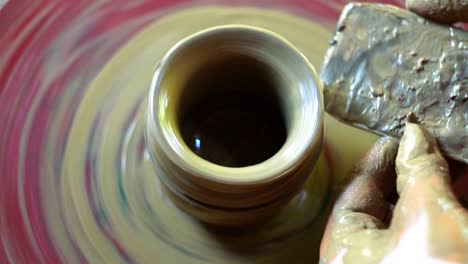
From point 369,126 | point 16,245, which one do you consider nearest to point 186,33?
point 369,126

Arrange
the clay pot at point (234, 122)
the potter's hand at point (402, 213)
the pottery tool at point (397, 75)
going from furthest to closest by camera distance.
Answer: the pottery tool at point (397, 75) < the clay pot at point (234, 122) < the potter's hand at point (402, 213)

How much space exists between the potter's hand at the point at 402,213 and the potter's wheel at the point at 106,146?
0.33 feet

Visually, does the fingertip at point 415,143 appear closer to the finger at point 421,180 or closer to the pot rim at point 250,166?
the finger at point 421,180

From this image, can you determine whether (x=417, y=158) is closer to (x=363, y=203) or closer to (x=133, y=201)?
(x=363, y=203)

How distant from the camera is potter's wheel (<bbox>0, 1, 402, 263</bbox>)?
128 centimetres

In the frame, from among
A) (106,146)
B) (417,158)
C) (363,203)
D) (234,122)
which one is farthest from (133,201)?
(417,158)

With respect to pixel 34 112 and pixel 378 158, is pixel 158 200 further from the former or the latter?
pixel 378 158

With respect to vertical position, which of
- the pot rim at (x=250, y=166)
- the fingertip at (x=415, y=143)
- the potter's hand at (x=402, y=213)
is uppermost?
the pot rim at (x=250, y=166)

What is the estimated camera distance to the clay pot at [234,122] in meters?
1.08

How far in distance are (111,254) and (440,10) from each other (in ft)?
2.68

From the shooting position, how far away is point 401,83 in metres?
1.25

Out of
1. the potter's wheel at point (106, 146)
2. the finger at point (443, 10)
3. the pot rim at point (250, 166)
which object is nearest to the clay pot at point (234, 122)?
the pot rim at point (250, 166)

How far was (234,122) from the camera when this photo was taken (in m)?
1.39

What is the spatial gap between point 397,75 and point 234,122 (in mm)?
358
